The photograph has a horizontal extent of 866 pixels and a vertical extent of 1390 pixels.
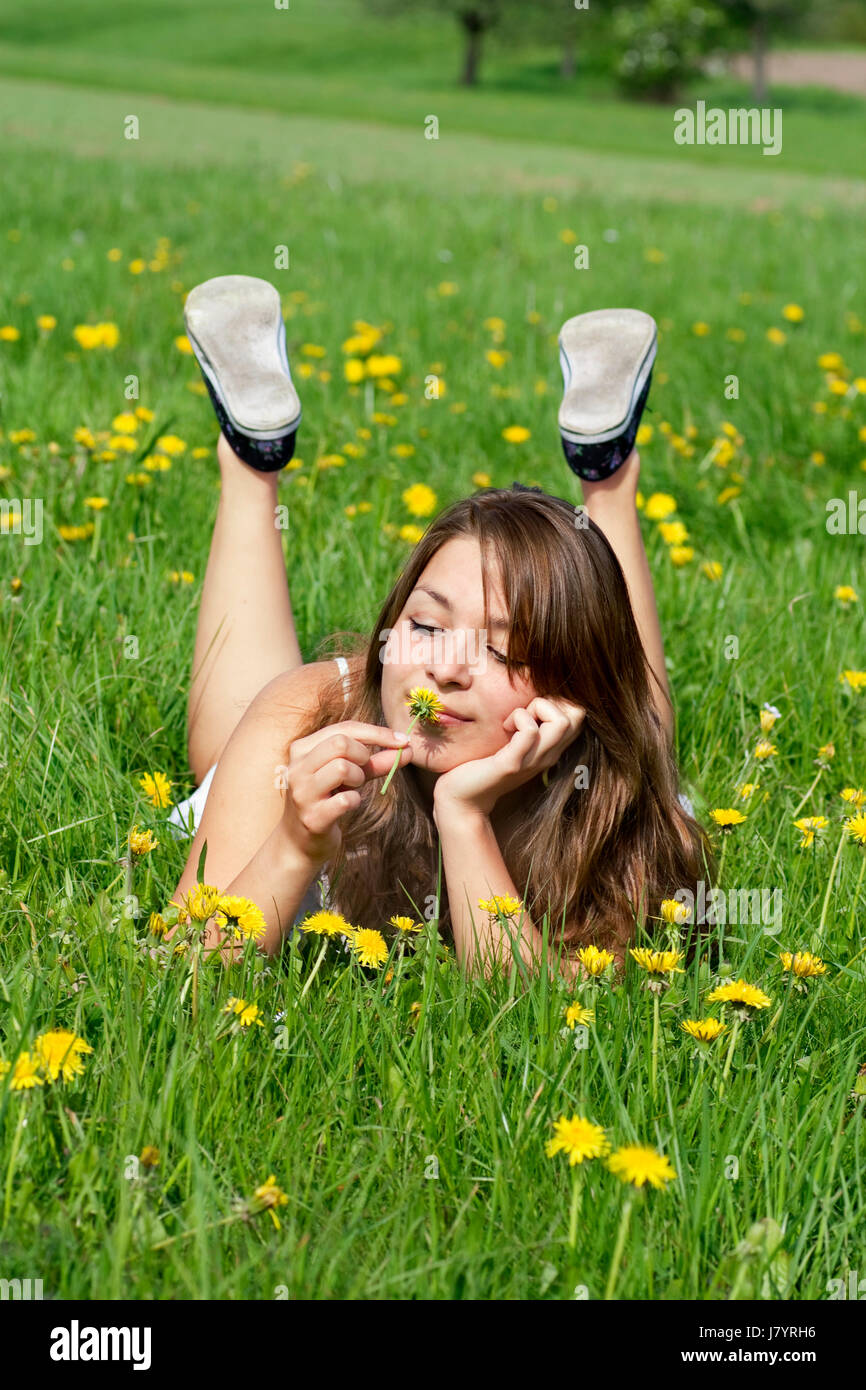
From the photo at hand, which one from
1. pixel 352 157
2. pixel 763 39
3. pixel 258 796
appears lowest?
pixel 258 796

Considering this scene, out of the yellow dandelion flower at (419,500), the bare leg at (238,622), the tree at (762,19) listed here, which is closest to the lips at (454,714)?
the bare leg at (238,622)

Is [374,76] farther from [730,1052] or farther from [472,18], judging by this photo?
[730,1052]

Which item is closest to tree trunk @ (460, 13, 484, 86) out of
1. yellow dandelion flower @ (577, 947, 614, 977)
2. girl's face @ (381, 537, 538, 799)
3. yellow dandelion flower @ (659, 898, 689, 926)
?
girl's face @ (381, 537, 538, 799)

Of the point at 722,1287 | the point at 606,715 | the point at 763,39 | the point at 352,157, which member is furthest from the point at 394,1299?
the point at 763,39

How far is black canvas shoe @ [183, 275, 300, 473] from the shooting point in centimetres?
266

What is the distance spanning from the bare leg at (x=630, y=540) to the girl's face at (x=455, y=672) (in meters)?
0.64

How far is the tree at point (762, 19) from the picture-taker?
32094 millimetres

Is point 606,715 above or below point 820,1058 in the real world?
above

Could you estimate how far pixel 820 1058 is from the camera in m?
1.61

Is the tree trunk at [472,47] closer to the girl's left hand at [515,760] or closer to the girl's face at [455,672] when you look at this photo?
the girl's face at [455,672]

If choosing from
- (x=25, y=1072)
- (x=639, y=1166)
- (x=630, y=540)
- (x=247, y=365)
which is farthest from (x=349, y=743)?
(x=247, y=365)

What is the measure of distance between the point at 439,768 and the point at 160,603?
1.03 metres

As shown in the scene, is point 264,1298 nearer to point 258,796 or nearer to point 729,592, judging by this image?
point 258,796

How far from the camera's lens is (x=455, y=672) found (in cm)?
183
